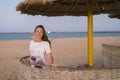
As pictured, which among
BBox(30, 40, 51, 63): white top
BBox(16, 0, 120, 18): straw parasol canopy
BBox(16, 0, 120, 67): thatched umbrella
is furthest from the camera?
BBox(16, 0, 120, 18): straw parasol canopy

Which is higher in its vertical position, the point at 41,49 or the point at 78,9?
the point at 78,9

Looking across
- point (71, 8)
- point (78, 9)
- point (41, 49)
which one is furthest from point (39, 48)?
point (78, 9)

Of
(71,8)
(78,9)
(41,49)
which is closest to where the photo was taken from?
(41,49)

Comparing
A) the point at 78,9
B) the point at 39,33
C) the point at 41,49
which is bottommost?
the point at 41,49

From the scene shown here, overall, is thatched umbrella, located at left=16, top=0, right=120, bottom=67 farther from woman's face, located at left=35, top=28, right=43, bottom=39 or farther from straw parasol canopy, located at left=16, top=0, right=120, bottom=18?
woman's face, located at left=35, top=28, right=43, bottom=39

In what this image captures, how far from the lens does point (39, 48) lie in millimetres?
5215

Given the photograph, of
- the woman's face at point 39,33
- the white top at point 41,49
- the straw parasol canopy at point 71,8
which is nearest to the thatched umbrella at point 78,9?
the straw parasol canopy at point 71,8

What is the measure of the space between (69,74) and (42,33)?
1055mm

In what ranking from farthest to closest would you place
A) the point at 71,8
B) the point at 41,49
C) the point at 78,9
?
the point at 78,9 → the point at 71,8 → the point at 41,49

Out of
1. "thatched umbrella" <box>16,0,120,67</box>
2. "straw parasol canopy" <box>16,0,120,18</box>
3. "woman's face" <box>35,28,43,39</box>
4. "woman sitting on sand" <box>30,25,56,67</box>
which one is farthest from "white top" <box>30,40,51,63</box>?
"straw parasol canopy" <box>16,0,120,18</box>

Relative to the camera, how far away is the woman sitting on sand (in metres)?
5.21

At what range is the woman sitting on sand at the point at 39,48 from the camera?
5.21m

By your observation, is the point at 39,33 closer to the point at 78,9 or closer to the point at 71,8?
the point at 71,8

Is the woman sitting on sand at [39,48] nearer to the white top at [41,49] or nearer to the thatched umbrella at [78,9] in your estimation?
the white top at [41,49]
